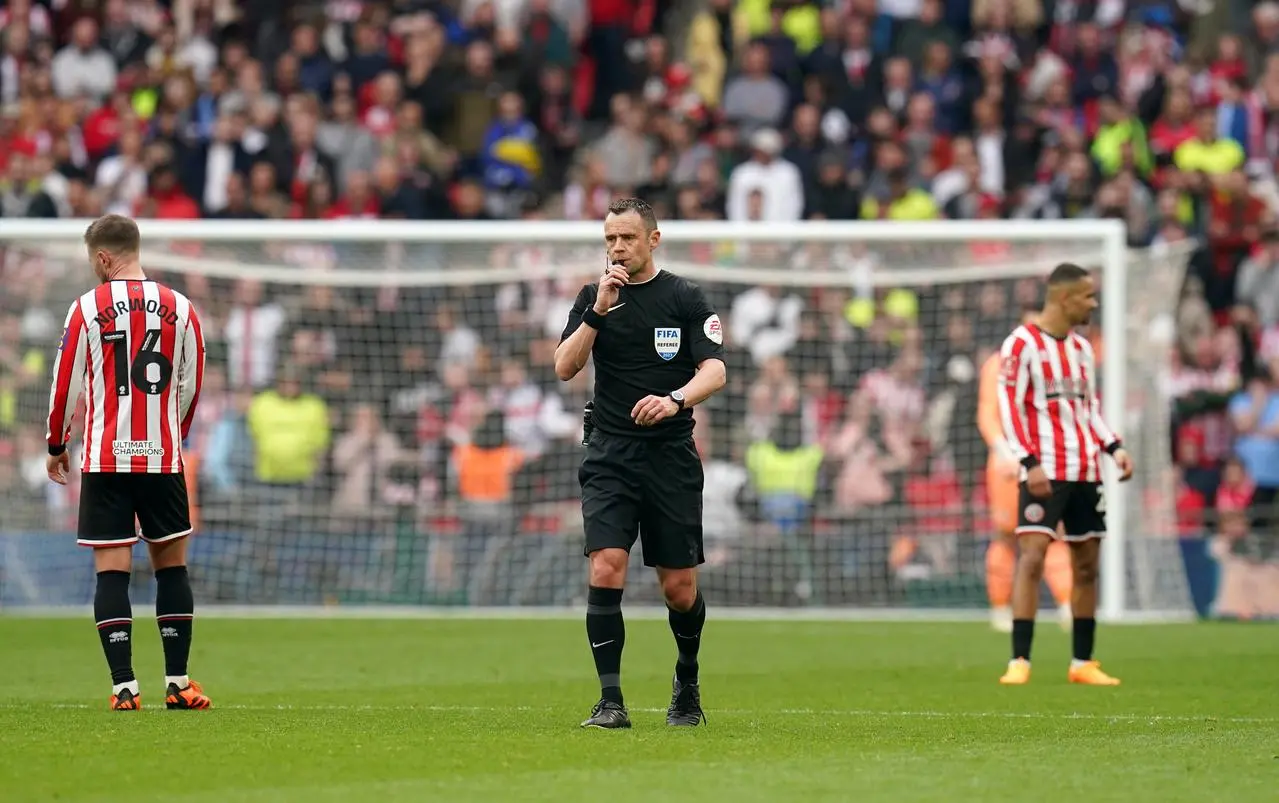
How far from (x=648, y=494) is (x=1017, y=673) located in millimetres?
3968

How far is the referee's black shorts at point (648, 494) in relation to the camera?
9219mm

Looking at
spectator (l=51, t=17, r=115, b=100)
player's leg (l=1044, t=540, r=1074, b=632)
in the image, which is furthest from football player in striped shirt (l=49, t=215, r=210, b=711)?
spectator (l=51, t=17, r=115, b=100)

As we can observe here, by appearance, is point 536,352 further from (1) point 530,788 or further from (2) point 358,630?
(1) point 530,788

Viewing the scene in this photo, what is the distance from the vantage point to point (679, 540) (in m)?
9.25

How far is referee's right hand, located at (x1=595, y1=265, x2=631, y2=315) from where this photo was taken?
29.6ft

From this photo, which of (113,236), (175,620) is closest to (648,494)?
(175,620)

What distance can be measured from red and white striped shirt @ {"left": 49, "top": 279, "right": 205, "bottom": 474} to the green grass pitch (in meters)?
1.19

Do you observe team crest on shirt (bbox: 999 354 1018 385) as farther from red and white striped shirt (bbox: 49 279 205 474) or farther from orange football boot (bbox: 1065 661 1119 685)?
red and white striped shirt (bbox: 49 279 205 474)

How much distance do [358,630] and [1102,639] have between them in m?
5.73

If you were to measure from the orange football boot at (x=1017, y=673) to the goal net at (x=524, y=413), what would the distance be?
21.6ft

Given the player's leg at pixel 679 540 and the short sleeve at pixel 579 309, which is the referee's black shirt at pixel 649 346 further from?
the player's leg at pixel 679 540

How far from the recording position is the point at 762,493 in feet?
63.9

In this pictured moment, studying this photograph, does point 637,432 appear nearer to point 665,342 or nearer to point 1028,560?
point 665,342

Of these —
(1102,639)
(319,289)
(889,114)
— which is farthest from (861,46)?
(1102,639)
